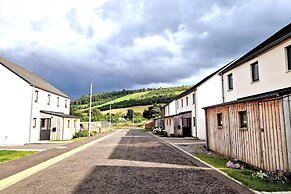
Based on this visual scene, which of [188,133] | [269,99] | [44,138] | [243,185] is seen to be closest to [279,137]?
[269,99]

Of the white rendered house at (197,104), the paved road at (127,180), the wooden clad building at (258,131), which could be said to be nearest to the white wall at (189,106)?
the white rendered house at (197,104)

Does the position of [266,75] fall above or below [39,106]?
above

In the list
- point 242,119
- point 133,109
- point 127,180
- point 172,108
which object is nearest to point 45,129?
point 242,119

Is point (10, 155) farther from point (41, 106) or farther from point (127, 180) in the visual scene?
point (41, 106)

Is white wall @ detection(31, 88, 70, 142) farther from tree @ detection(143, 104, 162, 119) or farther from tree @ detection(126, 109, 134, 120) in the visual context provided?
tree @ detection(126, 109, 134, 120)

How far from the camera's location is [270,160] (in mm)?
9375

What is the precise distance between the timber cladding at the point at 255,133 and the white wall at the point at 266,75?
115 inches

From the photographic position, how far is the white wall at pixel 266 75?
13.2m

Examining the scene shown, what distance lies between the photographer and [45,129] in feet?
95.9

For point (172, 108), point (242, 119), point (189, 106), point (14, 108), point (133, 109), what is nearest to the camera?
point (242, 119)

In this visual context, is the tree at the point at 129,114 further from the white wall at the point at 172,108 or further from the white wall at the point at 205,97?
the white wall at the point at 205,97

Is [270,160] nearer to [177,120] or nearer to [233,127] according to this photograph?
[233,127]

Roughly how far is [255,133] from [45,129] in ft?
80.1

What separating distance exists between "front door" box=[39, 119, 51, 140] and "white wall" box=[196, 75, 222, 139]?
1625cm
